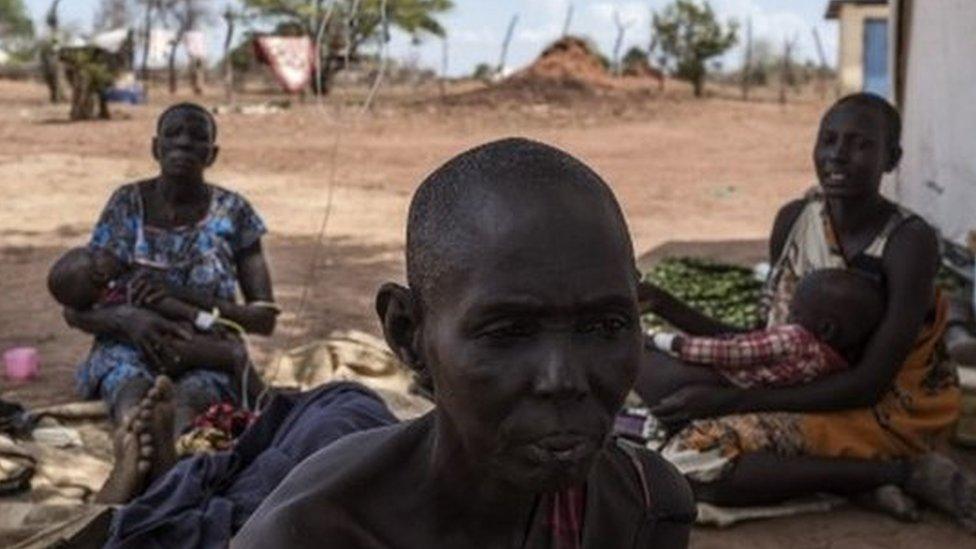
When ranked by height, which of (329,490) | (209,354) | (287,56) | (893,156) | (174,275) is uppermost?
(287,56)

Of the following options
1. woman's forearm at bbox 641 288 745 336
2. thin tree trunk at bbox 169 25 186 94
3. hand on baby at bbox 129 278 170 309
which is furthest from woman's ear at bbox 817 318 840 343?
thin tree trunk at bbox 169 25 186 94

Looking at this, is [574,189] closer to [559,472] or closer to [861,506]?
[559,472]

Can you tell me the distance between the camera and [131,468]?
10.0 ft

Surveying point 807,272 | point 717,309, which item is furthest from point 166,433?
point 717,309

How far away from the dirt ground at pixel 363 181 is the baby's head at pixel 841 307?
471 mm

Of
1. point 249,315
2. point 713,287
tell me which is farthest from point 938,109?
point 249,315

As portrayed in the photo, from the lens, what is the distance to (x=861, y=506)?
11.0 feet

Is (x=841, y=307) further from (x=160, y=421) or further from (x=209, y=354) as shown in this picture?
(x=209, y=354)

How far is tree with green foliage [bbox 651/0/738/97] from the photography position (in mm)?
25359

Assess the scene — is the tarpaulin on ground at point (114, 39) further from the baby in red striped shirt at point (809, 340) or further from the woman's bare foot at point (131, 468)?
the baby in red striped shirt at point (809, 340)

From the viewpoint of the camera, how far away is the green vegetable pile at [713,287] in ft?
17.5


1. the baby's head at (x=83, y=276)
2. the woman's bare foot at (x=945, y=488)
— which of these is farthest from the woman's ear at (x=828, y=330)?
the baby's head at (x=83, y=276)

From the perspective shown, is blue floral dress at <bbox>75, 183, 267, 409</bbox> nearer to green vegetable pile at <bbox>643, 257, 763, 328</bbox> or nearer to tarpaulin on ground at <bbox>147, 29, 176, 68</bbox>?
green vegetable pile at <bbox>643, 257, 763, 328</bbox>

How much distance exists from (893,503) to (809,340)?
46 centimetres
